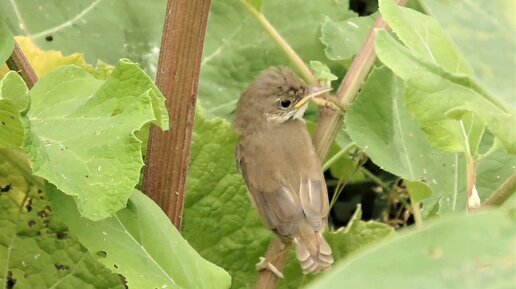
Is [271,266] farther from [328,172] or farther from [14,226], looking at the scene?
[328,172]

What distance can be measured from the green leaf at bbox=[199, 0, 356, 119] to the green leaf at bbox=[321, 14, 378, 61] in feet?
0.26

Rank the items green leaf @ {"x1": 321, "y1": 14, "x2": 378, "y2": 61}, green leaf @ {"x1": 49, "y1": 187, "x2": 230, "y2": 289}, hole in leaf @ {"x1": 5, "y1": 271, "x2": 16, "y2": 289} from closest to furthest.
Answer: green leaf @ {"x1": 49, "y1": 187, "x2": 230, "y2": 289}, hole in leaf @ {"x1": 5, "y1": 271, "x2": 16, "y2": 289}, green leaf @ {"x1": 321, "y1": 14, "x2": 378, "y2": 61}

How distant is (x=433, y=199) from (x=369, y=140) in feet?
0.71

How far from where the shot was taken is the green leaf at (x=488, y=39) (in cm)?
124

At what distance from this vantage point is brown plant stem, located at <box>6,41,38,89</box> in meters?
1.42

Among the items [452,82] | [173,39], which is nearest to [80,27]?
[173,39]

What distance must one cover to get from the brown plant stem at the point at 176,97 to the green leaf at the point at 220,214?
12.0 inches

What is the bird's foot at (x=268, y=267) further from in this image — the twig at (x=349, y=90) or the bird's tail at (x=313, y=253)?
the twig at (x=349, y=90)

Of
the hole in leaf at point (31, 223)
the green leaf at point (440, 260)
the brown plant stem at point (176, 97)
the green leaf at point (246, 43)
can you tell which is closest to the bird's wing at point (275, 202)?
the brown plant stem at point (176, 97)

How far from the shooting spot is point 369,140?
163cm

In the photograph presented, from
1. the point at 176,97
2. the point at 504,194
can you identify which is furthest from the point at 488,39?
the point at 176,97

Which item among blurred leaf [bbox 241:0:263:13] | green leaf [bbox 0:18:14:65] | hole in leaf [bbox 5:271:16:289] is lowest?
hole in leaf [bbox 5:271:16:289]

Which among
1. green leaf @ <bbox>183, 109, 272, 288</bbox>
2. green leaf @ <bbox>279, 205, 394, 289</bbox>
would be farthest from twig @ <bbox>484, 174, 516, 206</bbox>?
green leaf @ <bbox>183, 109, 272, 288</bbox>

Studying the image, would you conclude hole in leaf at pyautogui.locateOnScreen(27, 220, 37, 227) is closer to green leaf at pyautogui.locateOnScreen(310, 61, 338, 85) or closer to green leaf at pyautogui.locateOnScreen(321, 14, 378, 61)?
green leaf at pyautogui.locateOnScreen(310, 61, 338, 85)
